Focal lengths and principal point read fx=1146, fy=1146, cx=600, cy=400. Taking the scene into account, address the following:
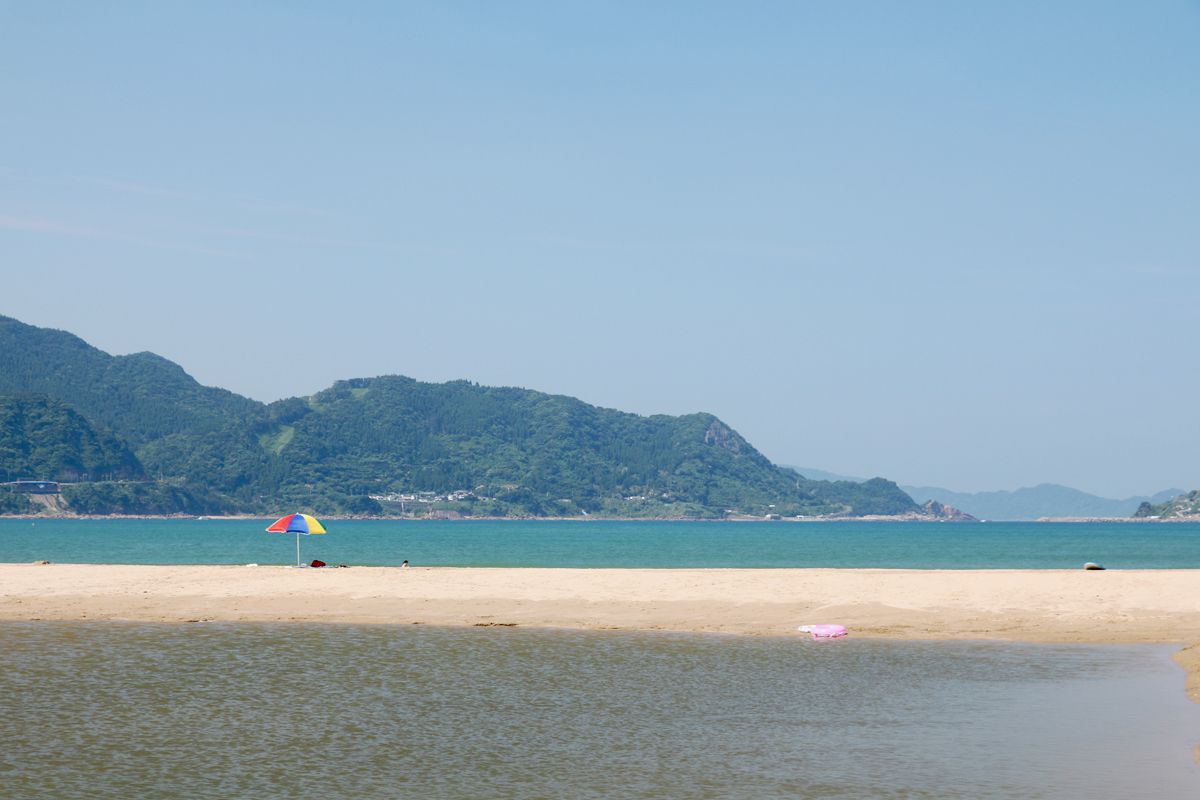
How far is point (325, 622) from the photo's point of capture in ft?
128

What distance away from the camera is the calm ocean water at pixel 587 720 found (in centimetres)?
1695

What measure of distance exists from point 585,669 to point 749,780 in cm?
1148

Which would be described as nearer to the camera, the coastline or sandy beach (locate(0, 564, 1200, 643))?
the coastline

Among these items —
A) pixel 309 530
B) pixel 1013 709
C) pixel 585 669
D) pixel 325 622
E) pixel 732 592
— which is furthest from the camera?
pixel 309 530

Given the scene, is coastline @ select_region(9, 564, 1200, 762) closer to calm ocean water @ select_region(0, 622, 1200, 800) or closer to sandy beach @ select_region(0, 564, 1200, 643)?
sandy beach @ select_region(0, 564, 1200, 643)

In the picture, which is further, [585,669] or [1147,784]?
[585,669]

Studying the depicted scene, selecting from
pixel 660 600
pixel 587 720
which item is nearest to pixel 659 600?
pixel 660 600

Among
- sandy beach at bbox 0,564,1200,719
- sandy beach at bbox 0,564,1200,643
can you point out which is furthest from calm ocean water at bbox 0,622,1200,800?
sandy beach at bbox 0,564,1200,643

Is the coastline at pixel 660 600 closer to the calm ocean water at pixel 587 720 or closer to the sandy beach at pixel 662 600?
the sandy beach at pixel 662 600

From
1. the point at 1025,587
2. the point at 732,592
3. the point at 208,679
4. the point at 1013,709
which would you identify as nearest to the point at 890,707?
the point at 1013,709

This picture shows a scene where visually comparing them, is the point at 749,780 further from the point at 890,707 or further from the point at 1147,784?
the point at 890,707

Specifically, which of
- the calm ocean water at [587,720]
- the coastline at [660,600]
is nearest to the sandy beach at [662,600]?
the coastline at [660,600]

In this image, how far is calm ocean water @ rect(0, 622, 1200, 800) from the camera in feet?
55.6

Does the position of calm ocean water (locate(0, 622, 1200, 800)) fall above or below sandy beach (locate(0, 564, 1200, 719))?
below
